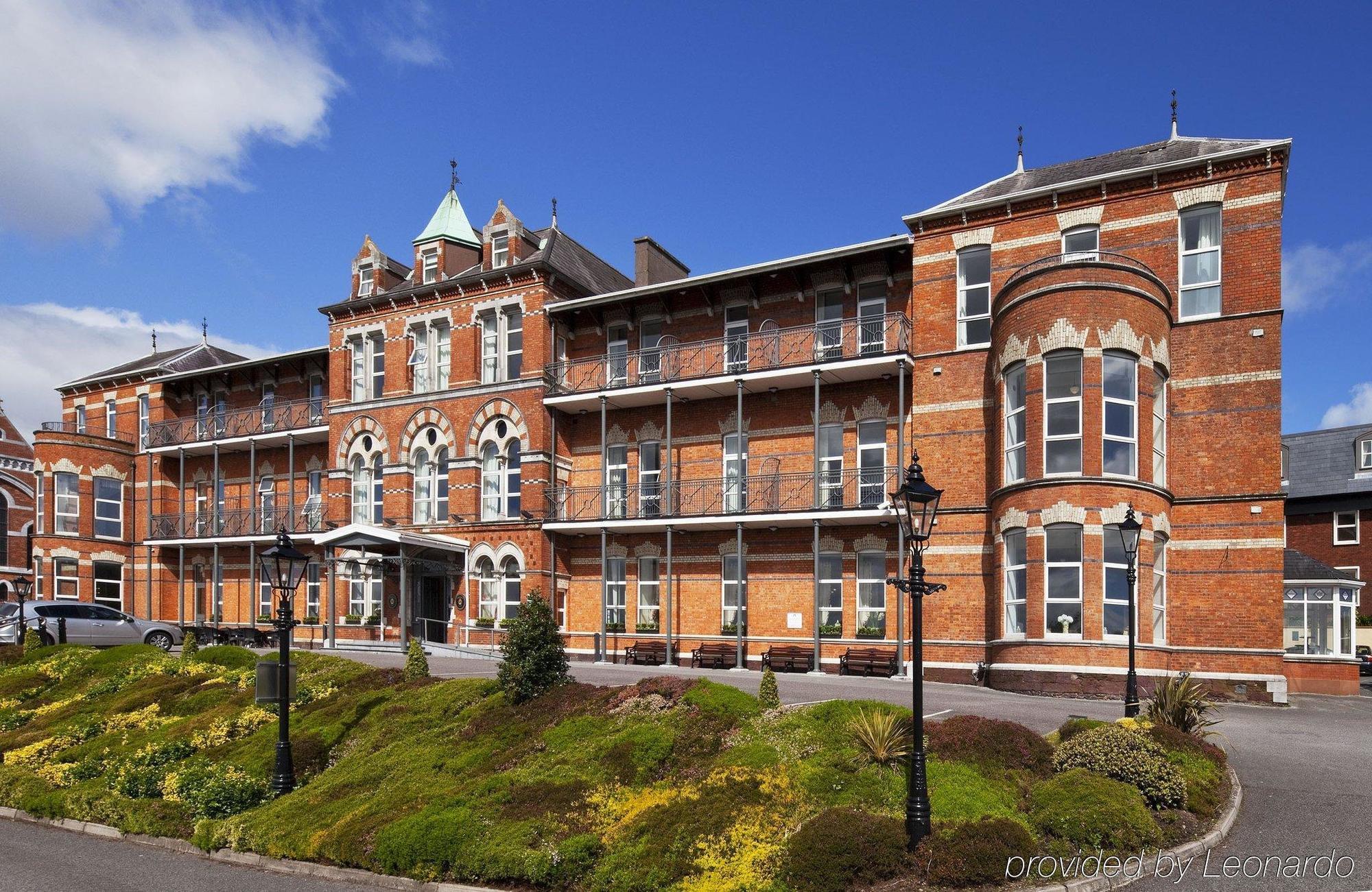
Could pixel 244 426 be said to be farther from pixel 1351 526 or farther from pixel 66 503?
pixel 1351 526

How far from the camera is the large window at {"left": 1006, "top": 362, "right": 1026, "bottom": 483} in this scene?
21922 millimetres

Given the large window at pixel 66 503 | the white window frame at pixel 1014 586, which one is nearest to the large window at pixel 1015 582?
the white window frame at pixel 1014 586

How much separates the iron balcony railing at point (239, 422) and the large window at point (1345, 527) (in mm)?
36401

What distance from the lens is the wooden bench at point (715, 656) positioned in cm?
2627

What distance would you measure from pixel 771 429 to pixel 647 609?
6.00 meters

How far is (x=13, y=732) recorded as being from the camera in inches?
720

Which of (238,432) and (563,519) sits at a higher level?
(238,432)

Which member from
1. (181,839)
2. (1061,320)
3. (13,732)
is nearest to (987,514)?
(1061,320)

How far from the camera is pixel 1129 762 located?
10984mm

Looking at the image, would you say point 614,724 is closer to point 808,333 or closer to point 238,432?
point 808,333

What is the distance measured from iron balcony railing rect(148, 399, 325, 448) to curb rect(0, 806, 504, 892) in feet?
70.3

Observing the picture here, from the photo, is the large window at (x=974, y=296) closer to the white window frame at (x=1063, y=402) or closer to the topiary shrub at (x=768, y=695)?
the white window frame at (x=1063, y=402)

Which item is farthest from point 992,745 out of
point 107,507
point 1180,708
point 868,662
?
point 107,507

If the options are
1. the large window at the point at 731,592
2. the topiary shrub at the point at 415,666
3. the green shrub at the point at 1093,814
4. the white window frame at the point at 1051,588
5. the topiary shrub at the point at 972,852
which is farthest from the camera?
A: the large window at the point at 731,592
